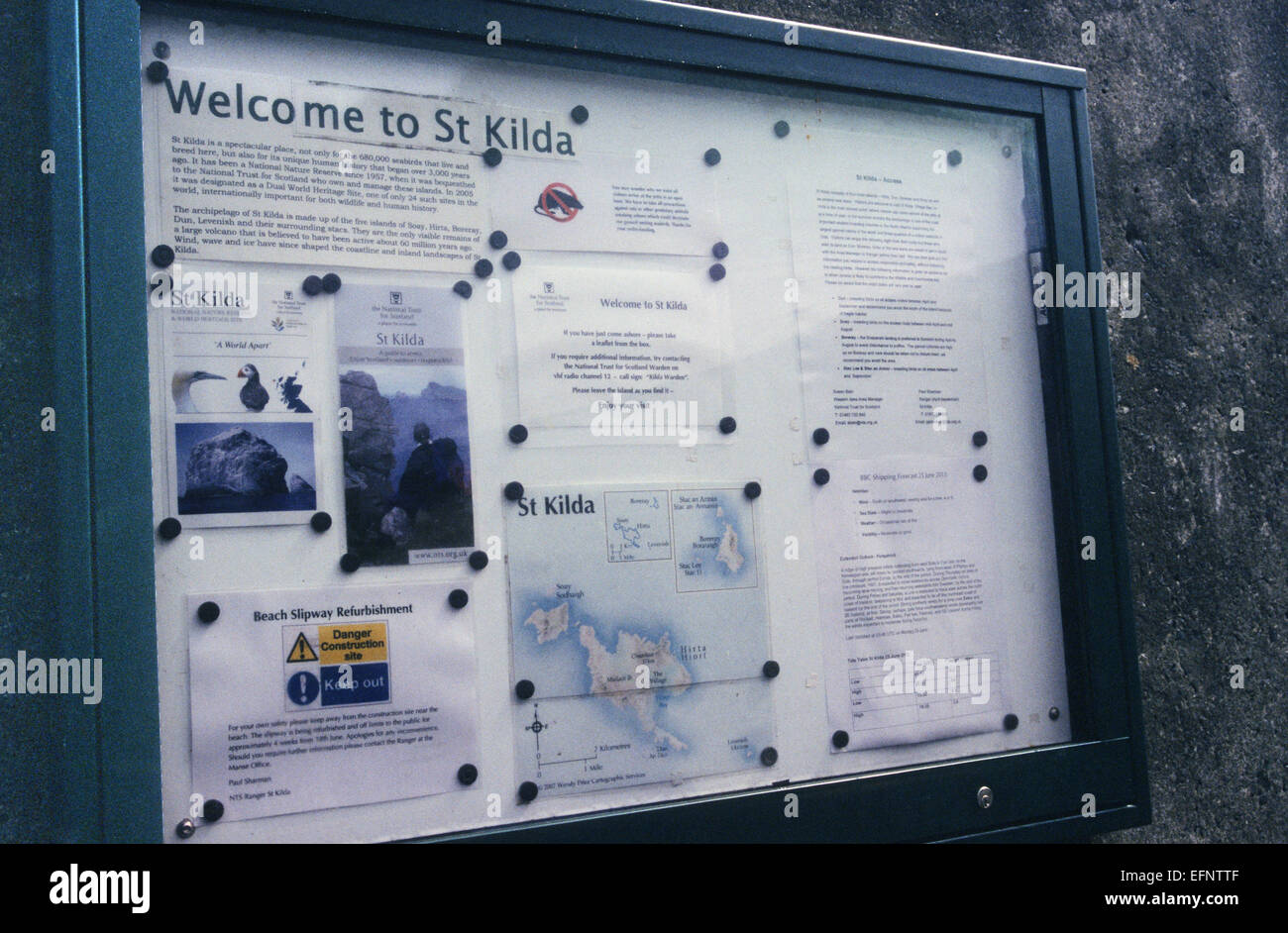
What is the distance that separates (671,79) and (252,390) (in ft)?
2.51

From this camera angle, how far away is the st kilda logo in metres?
1.46

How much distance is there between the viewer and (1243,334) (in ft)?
6.91

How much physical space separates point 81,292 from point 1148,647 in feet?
6.00

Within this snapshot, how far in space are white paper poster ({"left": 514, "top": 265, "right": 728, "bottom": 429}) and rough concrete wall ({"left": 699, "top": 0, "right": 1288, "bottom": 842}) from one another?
75cm

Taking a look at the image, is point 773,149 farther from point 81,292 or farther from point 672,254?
point 81,292

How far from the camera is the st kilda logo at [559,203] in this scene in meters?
1.46

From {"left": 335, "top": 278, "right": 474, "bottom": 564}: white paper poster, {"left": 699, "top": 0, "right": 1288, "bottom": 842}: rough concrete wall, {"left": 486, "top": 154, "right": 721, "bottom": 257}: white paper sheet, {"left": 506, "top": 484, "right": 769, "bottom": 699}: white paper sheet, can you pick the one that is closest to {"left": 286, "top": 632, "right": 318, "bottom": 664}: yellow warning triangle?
{"left": 335, "top": 278, "right": 474, "bottom": 564}: white paper poster

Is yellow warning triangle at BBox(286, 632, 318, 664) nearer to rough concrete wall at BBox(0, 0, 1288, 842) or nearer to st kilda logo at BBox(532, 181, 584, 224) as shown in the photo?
st kilda logo at BBox(532, 181, 584, 224)

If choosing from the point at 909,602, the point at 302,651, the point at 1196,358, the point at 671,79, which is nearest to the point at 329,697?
the point at 302,651

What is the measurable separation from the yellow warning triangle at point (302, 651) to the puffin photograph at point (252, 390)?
286 millimetres

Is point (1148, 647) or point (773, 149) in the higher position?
point (773, 149)

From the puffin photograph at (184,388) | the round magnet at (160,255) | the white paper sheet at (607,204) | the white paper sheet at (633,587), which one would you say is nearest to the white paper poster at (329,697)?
the white paper sheet at (633,587)
